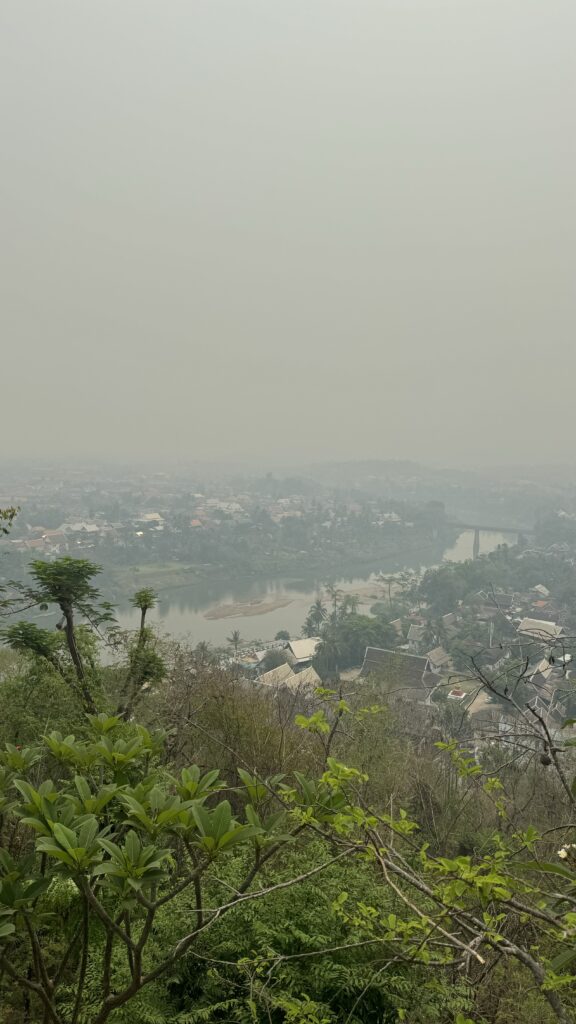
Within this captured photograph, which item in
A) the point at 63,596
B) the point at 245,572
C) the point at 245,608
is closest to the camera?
the point at 63,596

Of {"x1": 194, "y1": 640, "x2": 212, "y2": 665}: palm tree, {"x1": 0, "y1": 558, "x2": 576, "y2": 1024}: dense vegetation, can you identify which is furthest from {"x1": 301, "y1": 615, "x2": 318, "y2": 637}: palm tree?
{"x1": 0, "y1": 558, "x2": 576, "y2": 1024}: dense vegetation

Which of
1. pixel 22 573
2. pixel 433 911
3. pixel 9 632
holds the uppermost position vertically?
pixel 9 632

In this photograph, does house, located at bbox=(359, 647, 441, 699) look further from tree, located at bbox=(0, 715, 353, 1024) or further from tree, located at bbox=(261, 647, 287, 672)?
tree, located at bbox=(0, 715, 353, 1024)

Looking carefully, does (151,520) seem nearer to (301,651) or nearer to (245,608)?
(245,608)

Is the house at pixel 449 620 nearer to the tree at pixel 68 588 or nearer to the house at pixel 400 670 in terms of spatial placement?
the house at pixel 400 670

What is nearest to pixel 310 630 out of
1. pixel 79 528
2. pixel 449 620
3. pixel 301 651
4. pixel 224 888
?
pixel 301 651

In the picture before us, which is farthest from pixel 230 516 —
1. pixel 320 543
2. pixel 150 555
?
pixel 150 555

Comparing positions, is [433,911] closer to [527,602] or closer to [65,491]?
[527,602]
